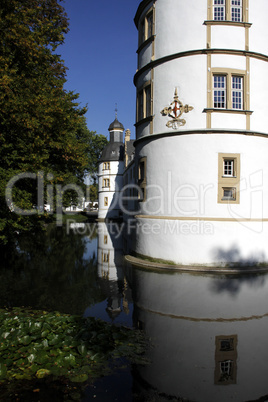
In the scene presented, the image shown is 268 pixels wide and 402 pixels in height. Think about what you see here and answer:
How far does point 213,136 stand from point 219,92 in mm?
1782

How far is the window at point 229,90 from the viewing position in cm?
1225

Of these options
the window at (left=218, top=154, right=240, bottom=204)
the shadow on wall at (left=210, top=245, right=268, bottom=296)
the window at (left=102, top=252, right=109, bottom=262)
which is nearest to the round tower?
the window at (left=102, top=252, right=109, bottom=262)

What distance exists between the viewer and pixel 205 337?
5.88m

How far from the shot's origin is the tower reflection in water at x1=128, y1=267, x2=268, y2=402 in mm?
4355

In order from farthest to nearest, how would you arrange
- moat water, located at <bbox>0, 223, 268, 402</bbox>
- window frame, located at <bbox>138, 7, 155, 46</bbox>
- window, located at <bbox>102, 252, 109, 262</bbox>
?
window, located at <bbox>102, 252, 109, 262</bbox> → window frame, located at <bbox>138, 7, 155, 46</bbox> → moat water, located at <bbox>0, 223, 268, 402</bbox>

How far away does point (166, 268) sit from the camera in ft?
39.1

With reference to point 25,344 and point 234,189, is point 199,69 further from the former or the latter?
point 25,344

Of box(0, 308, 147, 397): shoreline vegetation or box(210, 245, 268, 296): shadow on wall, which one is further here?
box(210, 245, 268, 296): shadow on wall

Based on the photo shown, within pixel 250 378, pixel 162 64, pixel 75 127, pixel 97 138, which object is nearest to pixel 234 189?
pixel 162 64

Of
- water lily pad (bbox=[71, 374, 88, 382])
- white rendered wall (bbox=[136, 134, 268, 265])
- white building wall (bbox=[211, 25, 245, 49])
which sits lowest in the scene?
water lily pad (bbox=[71, 374, 88, 382])

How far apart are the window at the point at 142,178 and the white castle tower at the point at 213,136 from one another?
1.08 meters

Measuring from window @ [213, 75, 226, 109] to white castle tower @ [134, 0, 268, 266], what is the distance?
0.13 ft

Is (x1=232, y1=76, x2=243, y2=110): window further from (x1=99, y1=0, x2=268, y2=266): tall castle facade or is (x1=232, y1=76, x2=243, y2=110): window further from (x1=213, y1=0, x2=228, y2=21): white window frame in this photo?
(x1=213, y1=0, x2=228, y2=21): white window frame

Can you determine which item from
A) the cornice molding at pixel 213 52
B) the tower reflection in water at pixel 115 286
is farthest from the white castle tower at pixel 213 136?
the tower reflection in water at pixel 115 286
